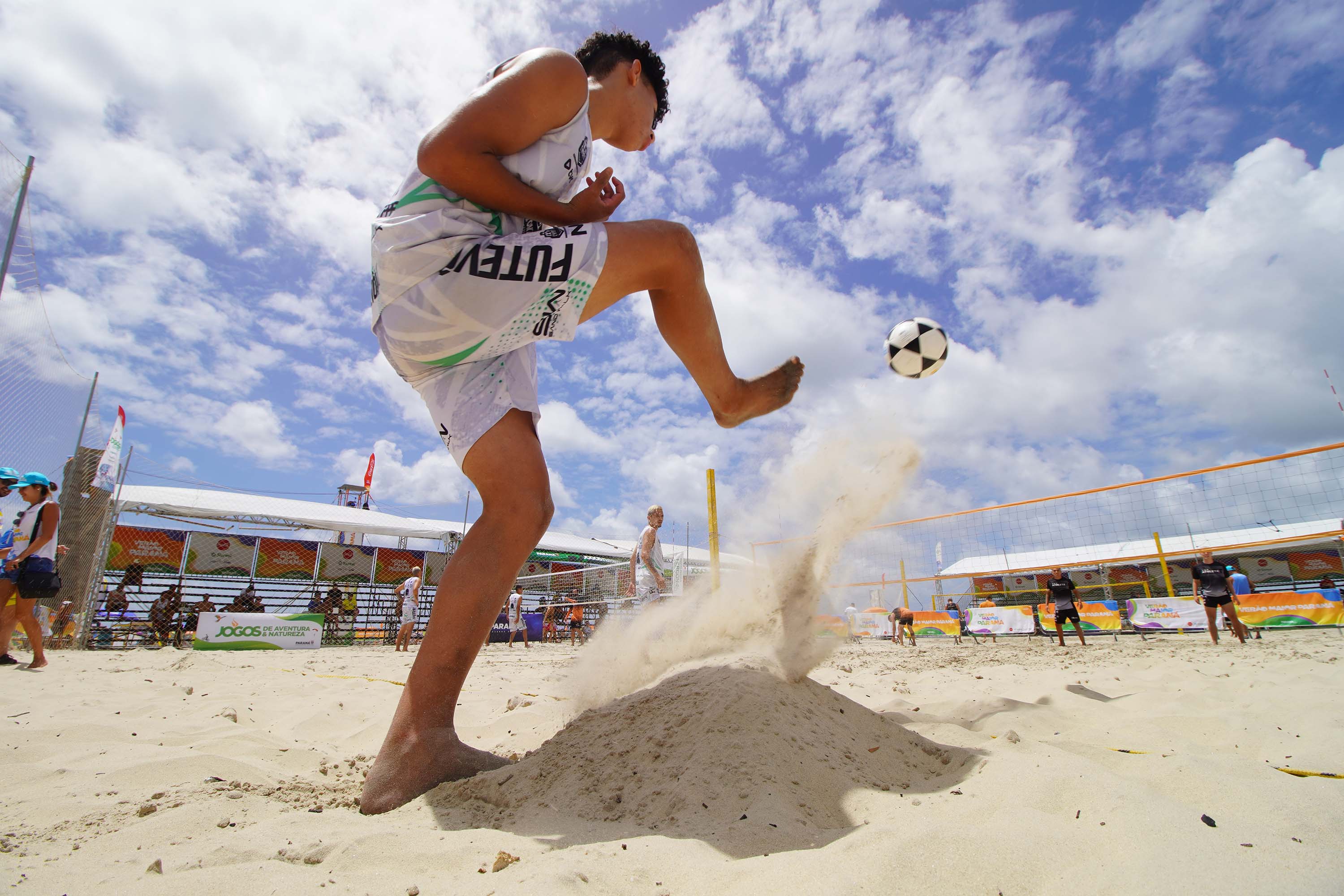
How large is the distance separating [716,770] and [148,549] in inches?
685

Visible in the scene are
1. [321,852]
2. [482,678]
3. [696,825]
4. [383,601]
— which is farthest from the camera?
[383,601]

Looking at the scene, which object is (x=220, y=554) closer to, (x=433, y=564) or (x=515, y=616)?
(x=433, y=564)

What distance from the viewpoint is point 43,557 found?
187 inches

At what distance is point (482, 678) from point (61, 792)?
3.10 meters

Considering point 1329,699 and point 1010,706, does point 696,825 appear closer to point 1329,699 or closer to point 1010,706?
Result: point 1010,706

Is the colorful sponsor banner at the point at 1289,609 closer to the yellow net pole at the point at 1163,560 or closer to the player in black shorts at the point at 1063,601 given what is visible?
the yellow net pole at the point at 1163,560

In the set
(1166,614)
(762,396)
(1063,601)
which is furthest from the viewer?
(1166,614)

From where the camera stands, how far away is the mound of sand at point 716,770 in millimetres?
1192

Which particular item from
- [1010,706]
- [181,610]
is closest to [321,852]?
[1010,706]

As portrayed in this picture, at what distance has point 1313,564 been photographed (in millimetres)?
18562

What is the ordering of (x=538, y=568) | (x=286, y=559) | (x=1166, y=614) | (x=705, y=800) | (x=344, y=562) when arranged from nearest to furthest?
(x=705, y=800) < (x=1166, y=614) < (x=286, y=559) < (x=344, y=562) < (x=538, y=568)

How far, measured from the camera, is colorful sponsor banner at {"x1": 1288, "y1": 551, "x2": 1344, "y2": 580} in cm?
1602

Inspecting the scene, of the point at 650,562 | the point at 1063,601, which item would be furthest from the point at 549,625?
the point at 1063,601

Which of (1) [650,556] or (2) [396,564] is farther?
Result: (2) [396,564]
